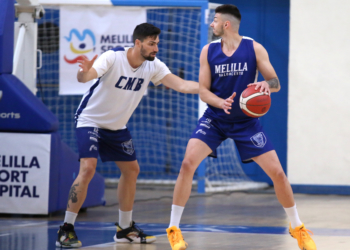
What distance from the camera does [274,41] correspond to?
9.08m

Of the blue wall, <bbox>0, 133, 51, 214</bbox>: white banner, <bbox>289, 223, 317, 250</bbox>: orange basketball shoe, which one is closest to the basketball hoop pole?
<bbox>0, 133, 51, 214</bbox>: white banner

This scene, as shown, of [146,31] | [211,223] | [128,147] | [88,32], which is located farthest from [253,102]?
[88,32]

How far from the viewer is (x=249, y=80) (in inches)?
165

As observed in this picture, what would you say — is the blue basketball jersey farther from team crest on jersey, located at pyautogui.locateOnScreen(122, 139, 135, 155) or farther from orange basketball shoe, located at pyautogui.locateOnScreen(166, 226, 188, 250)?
orange basketball shoe, located at pyautogui.locateOnScreen(166, 226, 188, 250)

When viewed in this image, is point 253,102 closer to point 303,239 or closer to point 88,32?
point 303,239

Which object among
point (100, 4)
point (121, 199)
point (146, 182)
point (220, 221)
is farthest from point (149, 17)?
point (121, 199)

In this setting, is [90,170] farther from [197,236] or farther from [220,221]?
[220,221]

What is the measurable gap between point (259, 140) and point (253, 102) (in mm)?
362

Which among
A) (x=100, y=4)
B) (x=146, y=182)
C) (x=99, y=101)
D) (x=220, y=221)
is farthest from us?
(x=146, y=182)

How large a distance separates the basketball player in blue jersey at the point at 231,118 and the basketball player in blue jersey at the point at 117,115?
47 centimetres

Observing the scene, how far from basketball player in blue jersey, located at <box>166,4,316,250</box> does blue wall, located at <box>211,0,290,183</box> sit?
196 inches

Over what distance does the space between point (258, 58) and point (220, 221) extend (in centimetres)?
225

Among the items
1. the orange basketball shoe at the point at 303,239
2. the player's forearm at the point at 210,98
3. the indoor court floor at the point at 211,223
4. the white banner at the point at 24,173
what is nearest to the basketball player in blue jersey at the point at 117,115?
the indoor court floor at the point at 211,223

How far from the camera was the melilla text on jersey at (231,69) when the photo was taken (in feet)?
13.6
